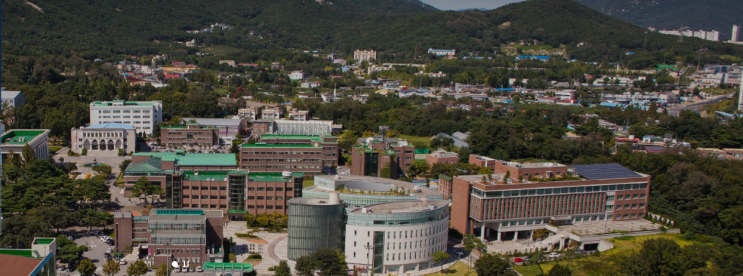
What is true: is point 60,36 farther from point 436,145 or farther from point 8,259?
point 8,259

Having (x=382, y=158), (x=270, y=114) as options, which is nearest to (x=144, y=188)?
(x=382, y=158)

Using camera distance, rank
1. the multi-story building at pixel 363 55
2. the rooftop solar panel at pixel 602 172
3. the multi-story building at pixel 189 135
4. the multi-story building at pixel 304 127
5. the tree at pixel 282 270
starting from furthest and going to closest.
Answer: the multi-story building at pixel 363 55 < the multi-story building at pixel 304 127 < the multi-story building at pixel 189 135 < the rooftop solar panel at pixel 602 172 < the tree at pixel 282 270

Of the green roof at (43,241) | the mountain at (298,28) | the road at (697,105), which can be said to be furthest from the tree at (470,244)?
the mountain at (298,28)

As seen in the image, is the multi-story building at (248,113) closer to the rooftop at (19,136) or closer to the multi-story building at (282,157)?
the multi-story building at (282,157)

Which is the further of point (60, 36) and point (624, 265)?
point (60, 36)

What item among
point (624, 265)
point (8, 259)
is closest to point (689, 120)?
point (624, 265)

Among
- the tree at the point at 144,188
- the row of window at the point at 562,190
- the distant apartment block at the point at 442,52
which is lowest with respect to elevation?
the tree at the point at 144,188

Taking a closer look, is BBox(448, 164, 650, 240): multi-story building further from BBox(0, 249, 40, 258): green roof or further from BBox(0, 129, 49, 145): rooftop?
BBox(0, 129, 49, 145): rooftop

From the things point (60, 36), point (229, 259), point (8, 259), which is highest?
point (60, 36)
